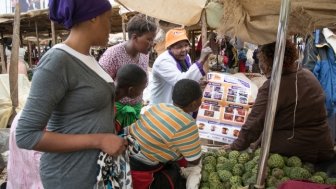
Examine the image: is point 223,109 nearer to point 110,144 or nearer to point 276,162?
point 276,162

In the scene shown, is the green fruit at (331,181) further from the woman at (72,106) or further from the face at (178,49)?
the face at (178,49)

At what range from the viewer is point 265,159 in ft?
5.50

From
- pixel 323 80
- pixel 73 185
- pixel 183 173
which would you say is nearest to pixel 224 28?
pixel 183 173

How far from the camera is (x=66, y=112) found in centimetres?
149

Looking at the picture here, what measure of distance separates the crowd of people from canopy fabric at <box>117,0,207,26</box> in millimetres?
127

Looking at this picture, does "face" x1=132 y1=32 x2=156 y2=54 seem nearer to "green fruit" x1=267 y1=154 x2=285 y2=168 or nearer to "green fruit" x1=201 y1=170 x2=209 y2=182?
"green fruit" x1=201 y1=170 x2=209 y2=182

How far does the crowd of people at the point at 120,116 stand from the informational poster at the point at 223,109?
9.2 inches

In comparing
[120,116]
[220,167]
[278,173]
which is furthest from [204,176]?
[120,116]

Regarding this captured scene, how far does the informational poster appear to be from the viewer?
131 inches

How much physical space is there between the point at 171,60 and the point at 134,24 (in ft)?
2.66

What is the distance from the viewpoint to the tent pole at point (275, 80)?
1605 mm

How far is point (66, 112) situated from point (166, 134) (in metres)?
0.79

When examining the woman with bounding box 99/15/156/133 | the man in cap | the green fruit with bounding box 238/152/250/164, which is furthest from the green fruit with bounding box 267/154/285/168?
the man in cap

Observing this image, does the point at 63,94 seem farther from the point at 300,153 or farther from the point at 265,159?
the point at 300,153
